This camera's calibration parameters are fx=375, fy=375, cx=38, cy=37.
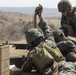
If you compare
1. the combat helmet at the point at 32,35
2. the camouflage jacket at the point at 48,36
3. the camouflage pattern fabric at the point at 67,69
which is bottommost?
the camouflage pattern fabric at the point at 67,69

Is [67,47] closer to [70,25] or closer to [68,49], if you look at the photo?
[68,49]

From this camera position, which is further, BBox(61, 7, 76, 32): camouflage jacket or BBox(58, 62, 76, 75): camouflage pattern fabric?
BBox(61, 7, 76, 32): camouflage jacket

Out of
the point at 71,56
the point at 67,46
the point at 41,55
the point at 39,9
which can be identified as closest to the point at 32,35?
the point at 41,55

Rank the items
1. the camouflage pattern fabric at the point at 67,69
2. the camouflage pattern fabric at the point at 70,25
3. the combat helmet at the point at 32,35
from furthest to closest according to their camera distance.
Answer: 1. the camouflage pattern fabric at the point at 70,25
2. the combat helmet at the point at 32,35
3. the camouflage pattern fabric at the point at 67,69

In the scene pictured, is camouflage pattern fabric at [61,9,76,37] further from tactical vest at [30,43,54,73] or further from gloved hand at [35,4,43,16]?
tactical vest at [30,43,54,73]

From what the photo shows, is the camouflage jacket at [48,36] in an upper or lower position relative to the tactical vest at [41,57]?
upper

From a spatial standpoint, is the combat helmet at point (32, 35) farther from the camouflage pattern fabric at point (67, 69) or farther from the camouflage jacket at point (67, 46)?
the camouflage pattern fabric at point (67, 69)

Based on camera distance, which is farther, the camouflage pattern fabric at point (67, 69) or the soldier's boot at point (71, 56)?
the soldier's boot at point (71, 56)

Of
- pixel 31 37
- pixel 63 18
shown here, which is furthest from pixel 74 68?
pixel 63 18

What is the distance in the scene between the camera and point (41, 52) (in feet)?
21.4

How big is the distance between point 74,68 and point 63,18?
3.28 m

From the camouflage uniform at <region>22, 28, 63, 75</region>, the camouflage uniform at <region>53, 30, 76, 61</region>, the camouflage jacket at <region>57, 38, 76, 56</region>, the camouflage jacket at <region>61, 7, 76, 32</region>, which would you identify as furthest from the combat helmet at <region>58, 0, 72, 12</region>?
the camouflage uniform at <region>22, 28, 63, 75</region>

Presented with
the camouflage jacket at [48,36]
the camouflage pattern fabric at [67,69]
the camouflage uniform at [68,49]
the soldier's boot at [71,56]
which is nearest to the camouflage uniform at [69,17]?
the camouflage jacket at [48,36]

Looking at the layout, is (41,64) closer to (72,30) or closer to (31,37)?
(31,37)
